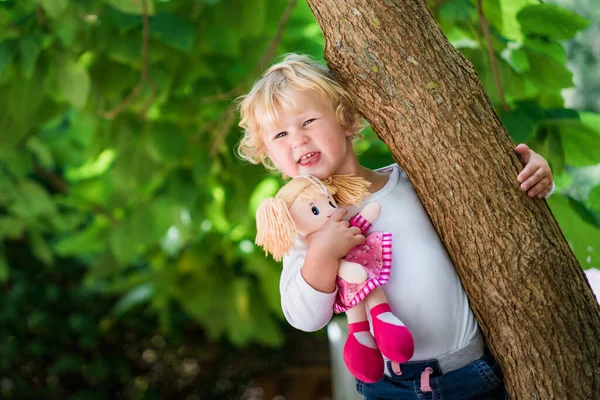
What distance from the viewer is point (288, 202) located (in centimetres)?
126

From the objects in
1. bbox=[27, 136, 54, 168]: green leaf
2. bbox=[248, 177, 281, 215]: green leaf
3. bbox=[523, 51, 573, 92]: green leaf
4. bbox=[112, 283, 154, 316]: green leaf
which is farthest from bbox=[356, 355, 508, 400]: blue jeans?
bbox=[112, 283, 154, 316]: green leaf

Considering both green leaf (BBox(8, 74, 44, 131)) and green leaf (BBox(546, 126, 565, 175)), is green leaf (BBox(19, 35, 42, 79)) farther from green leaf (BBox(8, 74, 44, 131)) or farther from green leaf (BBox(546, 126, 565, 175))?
green leaf (BBox(546, 126, 565, 175))

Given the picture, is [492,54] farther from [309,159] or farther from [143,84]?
[143,84]

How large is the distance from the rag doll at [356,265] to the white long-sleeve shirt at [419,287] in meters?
0.04

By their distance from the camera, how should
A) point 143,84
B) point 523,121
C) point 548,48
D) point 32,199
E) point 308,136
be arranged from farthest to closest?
point 32,199 < point 143,84 < point 548,48 < point 523,121 < point 308,136

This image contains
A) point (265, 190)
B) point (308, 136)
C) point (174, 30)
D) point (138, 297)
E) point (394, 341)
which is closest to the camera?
point (394, 341)

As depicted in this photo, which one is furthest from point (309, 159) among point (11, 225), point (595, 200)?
point (11, 225)

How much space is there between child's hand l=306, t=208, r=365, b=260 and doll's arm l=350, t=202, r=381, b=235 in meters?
0.03

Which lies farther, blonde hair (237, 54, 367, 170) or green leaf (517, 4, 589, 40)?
green leaf (517, 4, 589, 40)

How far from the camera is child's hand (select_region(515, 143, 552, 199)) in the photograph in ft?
4.12

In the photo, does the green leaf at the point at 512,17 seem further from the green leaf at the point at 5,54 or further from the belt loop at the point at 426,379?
the green leaf at the point at 5,54

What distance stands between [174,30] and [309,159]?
1.17m

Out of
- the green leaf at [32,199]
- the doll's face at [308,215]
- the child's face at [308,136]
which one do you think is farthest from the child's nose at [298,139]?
the green leaf at [32,199]

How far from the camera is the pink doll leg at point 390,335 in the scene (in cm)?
119
